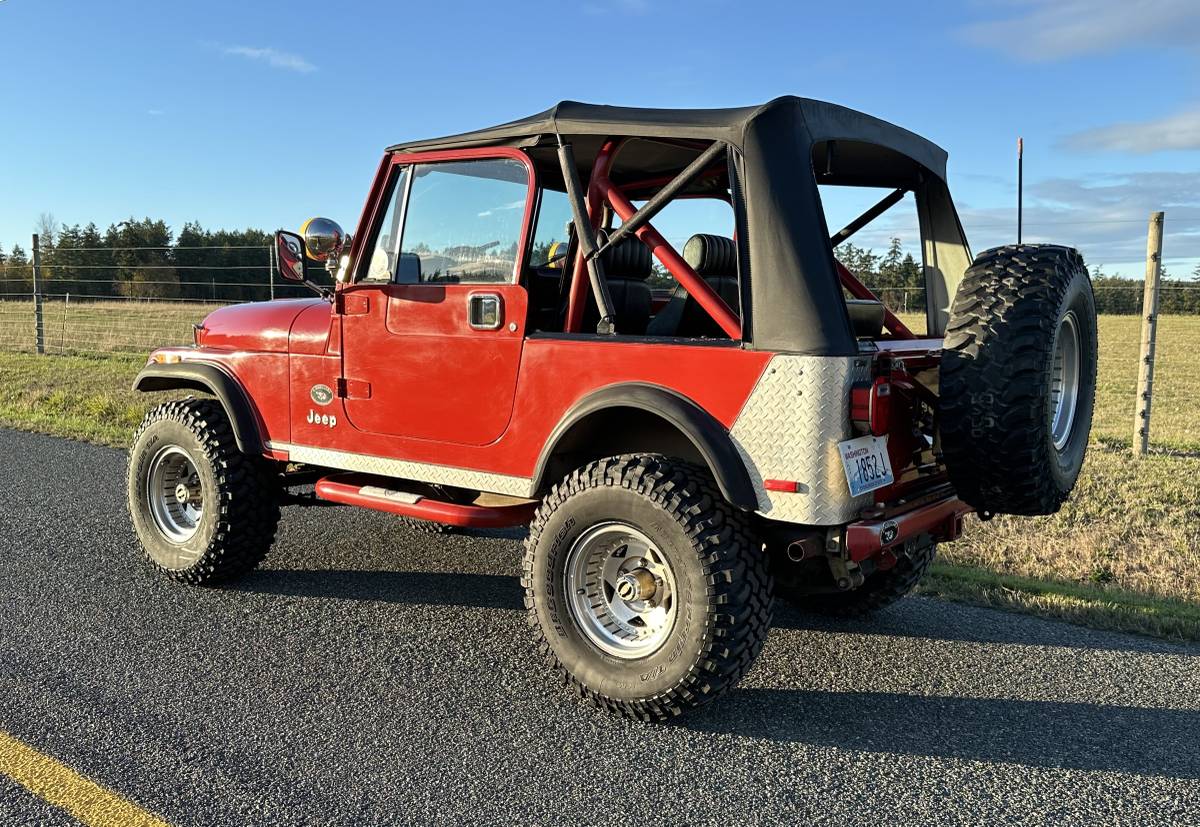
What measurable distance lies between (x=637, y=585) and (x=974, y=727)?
4.33ft

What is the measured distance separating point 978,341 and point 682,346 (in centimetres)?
104

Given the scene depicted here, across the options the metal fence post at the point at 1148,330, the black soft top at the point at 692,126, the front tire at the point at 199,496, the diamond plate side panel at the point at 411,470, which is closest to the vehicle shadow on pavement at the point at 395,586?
the front tire at the point at 199,496

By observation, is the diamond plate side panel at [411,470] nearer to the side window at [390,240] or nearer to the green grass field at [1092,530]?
the side window at [390,240]

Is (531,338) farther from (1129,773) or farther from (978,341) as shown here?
(1129,773)

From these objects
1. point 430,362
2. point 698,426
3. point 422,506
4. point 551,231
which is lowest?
point 422,506

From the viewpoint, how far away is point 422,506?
13.4ft

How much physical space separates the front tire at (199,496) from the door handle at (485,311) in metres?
1.67

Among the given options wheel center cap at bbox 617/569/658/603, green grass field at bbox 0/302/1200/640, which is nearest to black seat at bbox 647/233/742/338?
wheel center cap at bbox 617/569/658/603

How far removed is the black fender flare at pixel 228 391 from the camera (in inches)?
183

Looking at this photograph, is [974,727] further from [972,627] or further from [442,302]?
[442,302]

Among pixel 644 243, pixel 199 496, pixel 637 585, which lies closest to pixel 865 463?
pixel 637 585

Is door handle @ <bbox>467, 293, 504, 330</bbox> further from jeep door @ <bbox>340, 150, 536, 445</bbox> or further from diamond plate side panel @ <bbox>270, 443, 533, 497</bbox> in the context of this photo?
diamond plate side panel @ <bbox>270, 443, 533, 497</bbox>

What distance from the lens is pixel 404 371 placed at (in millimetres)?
4145

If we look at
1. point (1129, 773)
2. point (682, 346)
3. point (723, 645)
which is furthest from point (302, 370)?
point (1129, 773)
